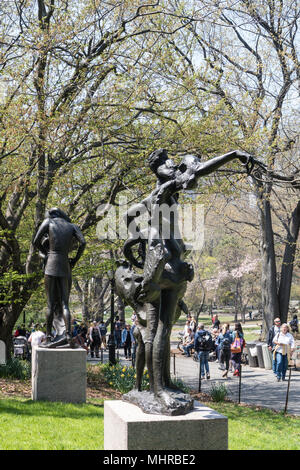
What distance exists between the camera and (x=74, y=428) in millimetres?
7445

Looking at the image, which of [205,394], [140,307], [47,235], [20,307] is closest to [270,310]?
[205,394]

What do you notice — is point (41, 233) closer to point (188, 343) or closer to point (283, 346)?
Result: point (283, 346)

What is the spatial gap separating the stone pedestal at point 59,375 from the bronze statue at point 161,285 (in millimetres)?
4456

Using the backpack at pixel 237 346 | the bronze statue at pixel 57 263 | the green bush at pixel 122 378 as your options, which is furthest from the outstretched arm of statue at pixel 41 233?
the backpack at pixel 237 346

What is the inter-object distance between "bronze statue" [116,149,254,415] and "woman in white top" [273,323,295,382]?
10548mm

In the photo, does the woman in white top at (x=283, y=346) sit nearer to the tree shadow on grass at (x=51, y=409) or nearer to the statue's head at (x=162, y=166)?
the tree shadow on grass at (x=51, y=409)

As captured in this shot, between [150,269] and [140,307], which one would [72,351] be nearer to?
[140,307]

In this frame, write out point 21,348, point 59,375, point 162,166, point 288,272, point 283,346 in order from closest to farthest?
point 162,166, point 59,375, point 283,346, point 21,348, point 288,272

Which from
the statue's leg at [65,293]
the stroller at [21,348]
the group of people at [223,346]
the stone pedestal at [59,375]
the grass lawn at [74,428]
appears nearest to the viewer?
the grass lawn at [74,428]

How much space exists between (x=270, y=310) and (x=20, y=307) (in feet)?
41.1

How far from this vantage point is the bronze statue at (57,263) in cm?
1027

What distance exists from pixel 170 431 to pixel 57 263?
620cm

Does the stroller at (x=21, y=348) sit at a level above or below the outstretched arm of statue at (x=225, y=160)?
below

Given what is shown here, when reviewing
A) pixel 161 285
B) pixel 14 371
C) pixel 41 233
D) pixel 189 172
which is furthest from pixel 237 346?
pixel 189 172
